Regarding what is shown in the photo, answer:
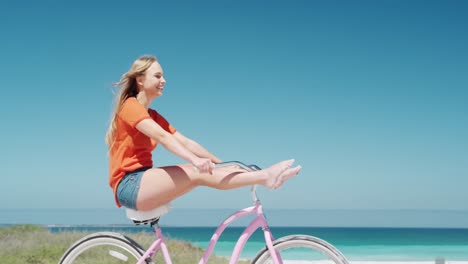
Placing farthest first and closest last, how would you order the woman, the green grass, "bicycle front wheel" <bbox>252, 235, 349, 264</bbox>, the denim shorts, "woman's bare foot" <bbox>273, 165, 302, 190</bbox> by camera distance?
the green grass
the denim shorts
"bicycle front wheel" <bbox>252, 235, 349, 264</bbox>
the woman
"woman's bare foot" <bbox>273, 165, 302, 190</bbox>

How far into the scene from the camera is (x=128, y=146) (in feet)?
13.6

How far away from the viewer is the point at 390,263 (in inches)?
542

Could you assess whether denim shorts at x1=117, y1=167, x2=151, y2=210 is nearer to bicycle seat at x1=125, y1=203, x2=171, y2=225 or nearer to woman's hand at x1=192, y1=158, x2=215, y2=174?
bicycle seat at x1=125, y1=203, x2=171, y2=225

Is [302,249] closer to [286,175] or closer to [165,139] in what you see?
[286,175]

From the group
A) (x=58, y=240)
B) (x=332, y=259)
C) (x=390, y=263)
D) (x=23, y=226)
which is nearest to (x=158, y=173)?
(x=332, y=259)

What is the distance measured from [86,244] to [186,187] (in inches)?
37.3

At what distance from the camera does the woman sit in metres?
3.72

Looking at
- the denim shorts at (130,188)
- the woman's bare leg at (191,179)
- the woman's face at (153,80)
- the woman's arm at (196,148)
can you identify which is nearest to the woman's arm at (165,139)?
the woman's bare leg at (191,179)

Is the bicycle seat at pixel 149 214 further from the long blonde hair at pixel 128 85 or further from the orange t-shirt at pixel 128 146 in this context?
the long blonde hair at pixel 128 85

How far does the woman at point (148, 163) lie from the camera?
146 inches

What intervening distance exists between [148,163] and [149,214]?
1.21 feet

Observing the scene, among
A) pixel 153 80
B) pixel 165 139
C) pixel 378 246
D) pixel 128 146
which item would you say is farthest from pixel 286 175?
pixel 378 246

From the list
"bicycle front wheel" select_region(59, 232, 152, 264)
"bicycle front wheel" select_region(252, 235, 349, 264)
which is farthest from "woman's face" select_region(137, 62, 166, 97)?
"bicycle front wheel" select_region(252, 235, 349, 264)

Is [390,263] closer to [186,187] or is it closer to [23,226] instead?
[23,226]
